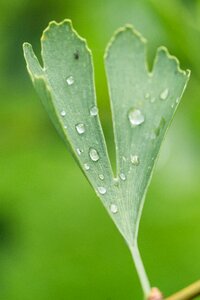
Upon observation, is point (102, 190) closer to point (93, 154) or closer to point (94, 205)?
point (93, 154)

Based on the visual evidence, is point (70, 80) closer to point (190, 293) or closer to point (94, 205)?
point (190, 293)

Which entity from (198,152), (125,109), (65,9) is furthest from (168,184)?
(125,109)

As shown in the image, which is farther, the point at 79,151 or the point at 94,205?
the point at 94,205

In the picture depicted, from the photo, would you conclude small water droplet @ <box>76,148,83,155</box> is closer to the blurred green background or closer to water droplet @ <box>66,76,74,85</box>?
water droplet @ <box>66,76,74,85</box>

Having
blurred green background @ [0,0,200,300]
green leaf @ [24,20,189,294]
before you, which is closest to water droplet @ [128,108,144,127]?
green leaf @ [24,20,189,294]

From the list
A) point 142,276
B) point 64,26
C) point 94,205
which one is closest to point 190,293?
point 142,276

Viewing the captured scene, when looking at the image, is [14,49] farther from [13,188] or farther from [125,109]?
[125,109]

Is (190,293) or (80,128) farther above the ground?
(80,128)
